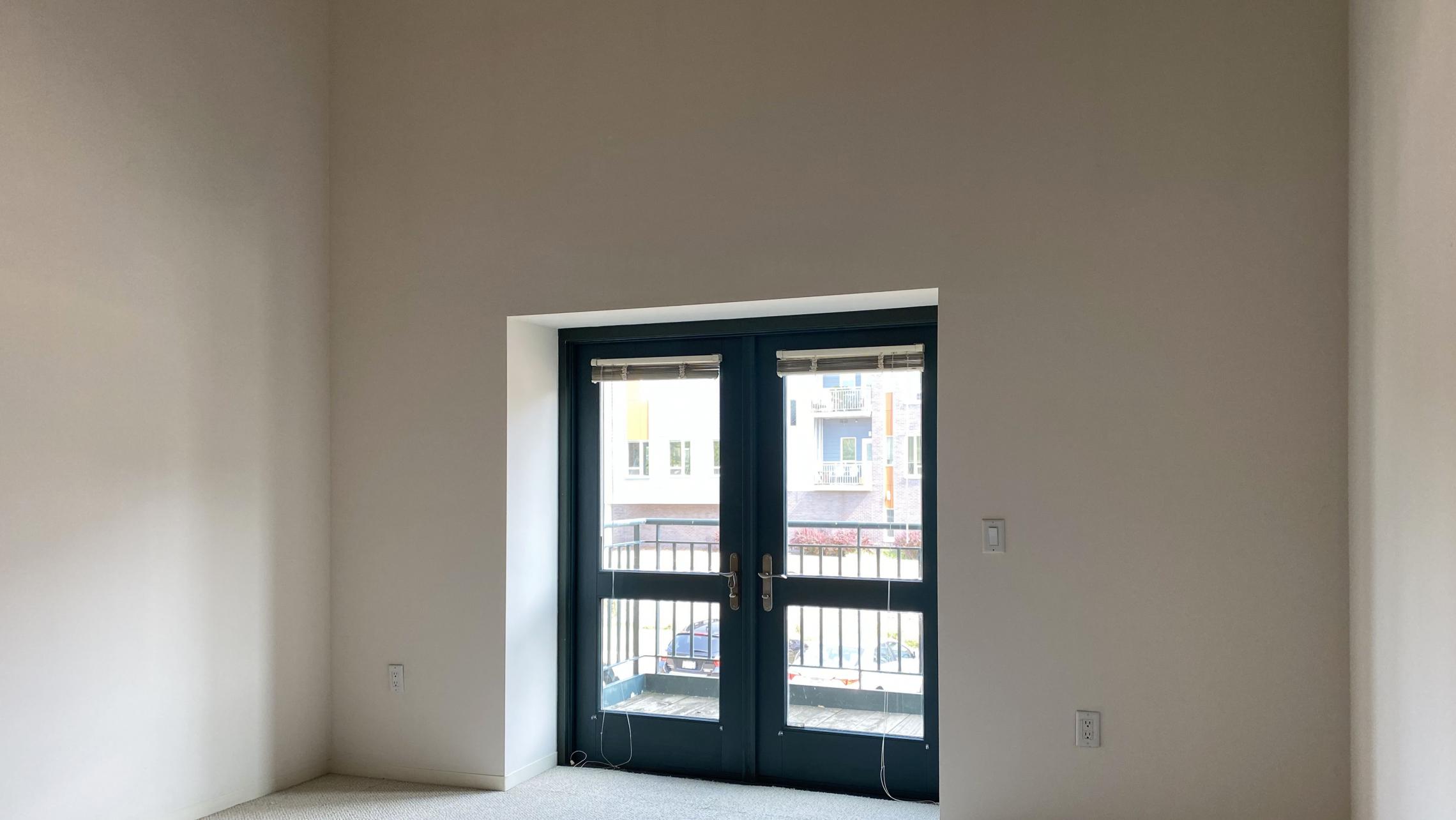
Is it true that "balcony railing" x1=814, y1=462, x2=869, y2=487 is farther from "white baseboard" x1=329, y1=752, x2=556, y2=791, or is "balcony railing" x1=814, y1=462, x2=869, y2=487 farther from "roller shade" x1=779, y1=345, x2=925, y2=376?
"white baseboard" x1=329, y1=752, x2=556, y2=791

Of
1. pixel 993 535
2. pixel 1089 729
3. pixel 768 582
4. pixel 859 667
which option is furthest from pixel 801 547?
pixel 1089 729

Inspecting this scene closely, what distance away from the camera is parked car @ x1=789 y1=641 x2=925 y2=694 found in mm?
3965

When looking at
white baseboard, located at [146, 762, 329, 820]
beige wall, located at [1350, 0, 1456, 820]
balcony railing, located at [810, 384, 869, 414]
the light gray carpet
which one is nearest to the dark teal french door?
balcony railing, located at [810, 384, 869, 414]

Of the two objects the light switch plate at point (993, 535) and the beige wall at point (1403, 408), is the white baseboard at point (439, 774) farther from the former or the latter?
the beige wall at point (1403, 408)

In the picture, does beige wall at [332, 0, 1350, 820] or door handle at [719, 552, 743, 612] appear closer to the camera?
beige wall at [332, 0, 1350, 820]

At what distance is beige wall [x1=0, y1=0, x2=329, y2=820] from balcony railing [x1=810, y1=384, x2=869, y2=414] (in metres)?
2.09

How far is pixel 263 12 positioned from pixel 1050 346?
328 cm

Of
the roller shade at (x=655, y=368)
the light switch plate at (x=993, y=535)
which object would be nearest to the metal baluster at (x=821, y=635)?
the light switch plate at (x=993, y=535)

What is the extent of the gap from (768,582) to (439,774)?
1531 mm

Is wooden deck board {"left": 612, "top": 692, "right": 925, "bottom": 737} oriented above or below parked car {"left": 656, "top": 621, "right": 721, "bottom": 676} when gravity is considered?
below

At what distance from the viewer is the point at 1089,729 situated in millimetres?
3336

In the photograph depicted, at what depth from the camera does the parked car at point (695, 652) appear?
4.27 meters

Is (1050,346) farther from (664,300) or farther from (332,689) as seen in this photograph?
(332,689)

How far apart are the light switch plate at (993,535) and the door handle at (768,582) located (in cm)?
95
